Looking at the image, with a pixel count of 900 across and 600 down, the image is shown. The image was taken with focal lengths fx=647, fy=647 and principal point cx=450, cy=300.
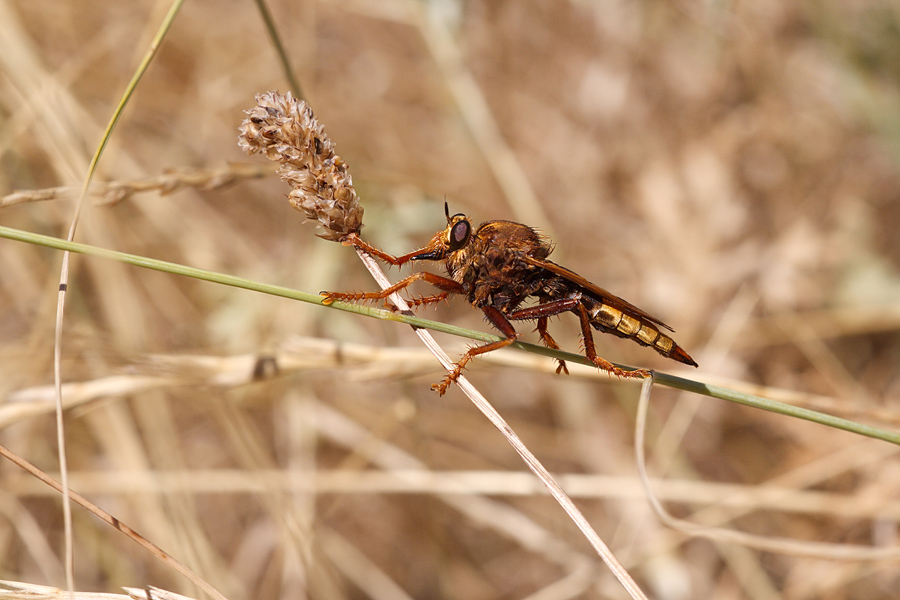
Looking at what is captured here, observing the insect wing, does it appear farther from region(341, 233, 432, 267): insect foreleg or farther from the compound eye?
region(341, 233, 432, 267): insect foreleg

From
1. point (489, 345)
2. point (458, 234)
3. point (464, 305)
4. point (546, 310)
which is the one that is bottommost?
point (489, 345)

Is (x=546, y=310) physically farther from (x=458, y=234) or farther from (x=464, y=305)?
(x=464, y=305)

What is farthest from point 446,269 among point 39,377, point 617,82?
point 617,82

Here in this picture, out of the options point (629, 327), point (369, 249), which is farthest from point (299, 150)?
point (629, 327)

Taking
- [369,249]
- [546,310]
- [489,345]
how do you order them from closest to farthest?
[369,249] → [489,345] → [546,310]

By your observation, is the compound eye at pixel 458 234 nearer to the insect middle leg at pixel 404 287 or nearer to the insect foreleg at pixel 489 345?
the insect middle leg at pixel 404 287

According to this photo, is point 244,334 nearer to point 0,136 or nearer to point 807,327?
point 0,136

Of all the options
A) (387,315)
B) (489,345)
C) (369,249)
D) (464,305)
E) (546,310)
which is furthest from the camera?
(464,305)
